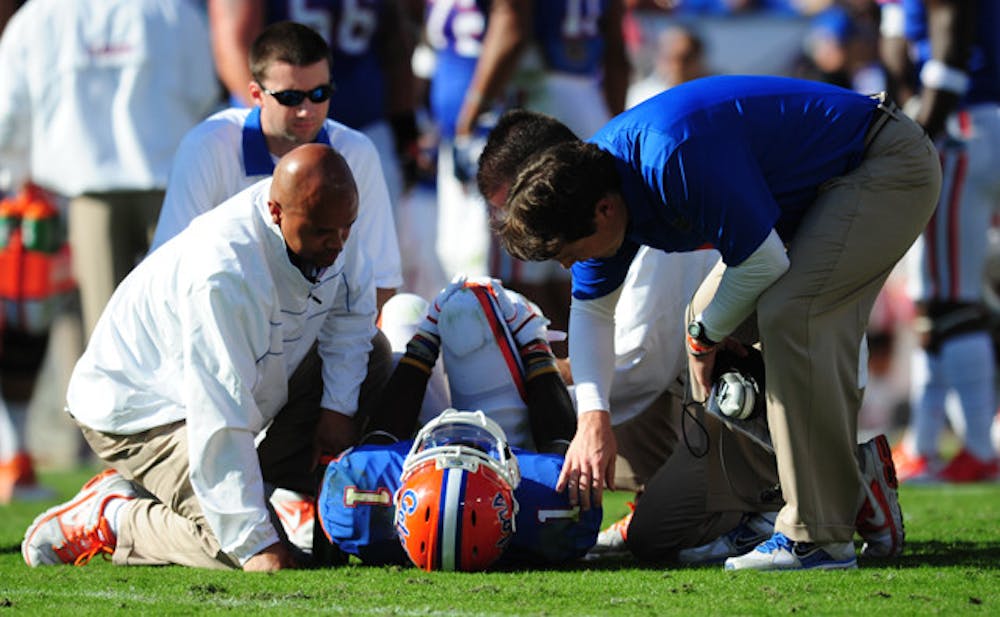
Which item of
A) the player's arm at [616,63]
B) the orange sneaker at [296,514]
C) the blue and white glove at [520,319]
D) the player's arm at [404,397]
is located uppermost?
the player's arm at [616,63]

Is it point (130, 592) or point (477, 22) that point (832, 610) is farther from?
point (477, 22)

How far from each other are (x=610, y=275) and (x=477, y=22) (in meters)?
4.42

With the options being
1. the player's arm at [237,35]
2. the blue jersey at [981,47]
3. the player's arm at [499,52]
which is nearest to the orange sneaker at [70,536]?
the player's arm at [237,35]

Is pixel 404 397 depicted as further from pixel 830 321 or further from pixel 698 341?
pixel 830 321

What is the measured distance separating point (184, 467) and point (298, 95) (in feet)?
5.81

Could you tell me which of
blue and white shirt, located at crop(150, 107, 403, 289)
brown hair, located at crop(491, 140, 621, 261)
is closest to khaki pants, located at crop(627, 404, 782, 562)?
brown hair, located at crop(491, 140, 621, 261)

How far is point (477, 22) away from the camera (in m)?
9.32

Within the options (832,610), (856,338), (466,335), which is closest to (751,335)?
(856,338)

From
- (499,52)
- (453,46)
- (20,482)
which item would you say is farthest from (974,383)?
(20,482)

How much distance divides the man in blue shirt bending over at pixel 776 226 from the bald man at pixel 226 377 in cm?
67

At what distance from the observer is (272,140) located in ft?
21.3

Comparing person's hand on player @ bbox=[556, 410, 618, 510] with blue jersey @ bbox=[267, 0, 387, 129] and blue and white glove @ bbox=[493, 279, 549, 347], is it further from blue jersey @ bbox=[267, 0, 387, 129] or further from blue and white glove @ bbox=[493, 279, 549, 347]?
blue jersey @ bbox=[267, 0, 387, 129]

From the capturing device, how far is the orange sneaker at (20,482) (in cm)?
Answer: 819

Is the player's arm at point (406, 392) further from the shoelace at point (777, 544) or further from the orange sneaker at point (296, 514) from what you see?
the shoelace at point (777, 544)
